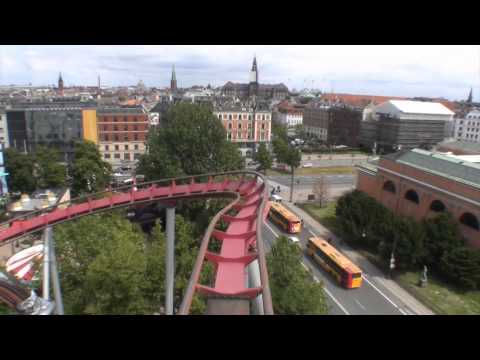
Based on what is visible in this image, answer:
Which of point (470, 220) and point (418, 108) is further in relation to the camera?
point (418, 108)

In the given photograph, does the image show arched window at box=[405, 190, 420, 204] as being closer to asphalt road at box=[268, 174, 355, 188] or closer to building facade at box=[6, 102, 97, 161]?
asphalt road at box=[268, 174, 355, 188]

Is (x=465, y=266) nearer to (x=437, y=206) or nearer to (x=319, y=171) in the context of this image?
(x=437, y=206)

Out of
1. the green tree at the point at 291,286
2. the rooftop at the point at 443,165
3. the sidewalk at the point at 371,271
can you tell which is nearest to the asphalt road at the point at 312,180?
→ the sidewalk at the point at 371,271

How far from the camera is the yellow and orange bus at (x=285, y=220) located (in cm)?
3238

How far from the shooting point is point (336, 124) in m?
80.4

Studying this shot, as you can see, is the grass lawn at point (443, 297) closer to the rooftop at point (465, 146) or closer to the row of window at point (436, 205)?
the row of window at point (436, 205)

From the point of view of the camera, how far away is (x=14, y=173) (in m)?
38.1

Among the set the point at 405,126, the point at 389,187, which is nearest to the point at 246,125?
the point at 405,126

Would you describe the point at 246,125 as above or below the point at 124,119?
below

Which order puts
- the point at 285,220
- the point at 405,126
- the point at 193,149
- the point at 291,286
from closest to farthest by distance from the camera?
the point at 291,286 < the point at 193,149 < the point at 285,220 < the point at 405,126

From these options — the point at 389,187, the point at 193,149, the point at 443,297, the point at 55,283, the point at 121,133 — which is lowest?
the point at 443,297

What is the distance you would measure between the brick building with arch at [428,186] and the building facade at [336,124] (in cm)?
4232

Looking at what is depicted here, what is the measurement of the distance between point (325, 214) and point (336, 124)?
155 ft
